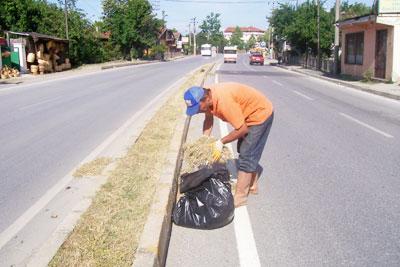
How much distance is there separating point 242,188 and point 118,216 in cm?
145

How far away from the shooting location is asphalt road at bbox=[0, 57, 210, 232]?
6.36 meters

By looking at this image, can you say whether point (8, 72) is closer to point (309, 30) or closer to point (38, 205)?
point (309, 30)

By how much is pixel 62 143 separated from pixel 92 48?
45938 mm

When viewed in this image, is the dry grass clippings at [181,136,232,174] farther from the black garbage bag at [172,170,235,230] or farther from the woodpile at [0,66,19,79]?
the woodpile at [0,66,19,79]

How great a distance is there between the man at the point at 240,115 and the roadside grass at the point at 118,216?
3.29 feet

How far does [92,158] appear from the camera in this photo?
784cm

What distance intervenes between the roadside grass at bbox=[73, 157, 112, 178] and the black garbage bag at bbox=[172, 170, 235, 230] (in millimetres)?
2118

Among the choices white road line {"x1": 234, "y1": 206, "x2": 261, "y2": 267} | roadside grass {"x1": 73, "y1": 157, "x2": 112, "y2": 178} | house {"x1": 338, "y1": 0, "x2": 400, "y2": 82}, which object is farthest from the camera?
house {"x1": 338, "y1": 0, "x2": 400, "y2": 82}

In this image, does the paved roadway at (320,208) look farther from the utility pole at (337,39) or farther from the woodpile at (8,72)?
the woodpile at (8,72)

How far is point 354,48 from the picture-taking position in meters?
32.0

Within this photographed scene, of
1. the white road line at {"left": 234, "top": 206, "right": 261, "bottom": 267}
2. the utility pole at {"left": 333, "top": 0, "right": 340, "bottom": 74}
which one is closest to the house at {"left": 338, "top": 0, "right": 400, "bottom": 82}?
the utility pole at {"left": 333, "top": 0, "right": 340, "bottom": 74}

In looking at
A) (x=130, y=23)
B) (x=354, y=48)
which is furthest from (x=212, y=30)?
(x=354, y=48)

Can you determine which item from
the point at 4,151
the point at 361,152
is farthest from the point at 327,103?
the point at 4,151

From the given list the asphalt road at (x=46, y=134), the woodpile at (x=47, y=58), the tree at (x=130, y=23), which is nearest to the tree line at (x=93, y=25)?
the tree at (x=130, y=23)
